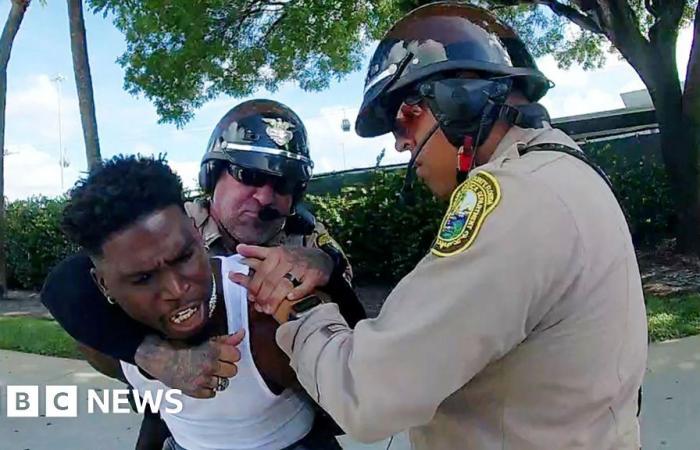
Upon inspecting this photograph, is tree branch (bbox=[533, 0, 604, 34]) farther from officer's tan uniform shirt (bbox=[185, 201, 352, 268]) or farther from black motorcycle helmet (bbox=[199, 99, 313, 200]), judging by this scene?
officer's tan uniform shirt (bbox=[185, 201, 352, 268])

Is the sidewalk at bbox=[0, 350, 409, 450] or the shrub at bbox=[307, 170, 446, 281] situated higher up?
the shrub at bbox=[307, 170, 446, 281]

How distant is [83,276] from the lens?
5.81ft

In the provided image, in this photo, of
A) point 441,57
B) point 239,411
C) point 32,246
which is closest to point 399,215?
point 32,246

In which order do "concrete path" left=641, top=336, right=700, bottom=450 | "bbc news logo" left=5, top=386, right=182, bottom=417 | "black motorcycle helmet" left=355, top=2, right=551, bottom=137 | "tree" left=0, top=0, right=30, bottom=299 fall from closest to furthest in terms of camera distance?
"black motorcycle helmet" left=355, top=2, right=551, bottom=137 → "concrete path" left=641, top=336, right=700, bottom=450 → "bbc news logo" left=5, top=386, right=182, bottom=417 → "tree" left=0, top=0, right=30, bottom=299

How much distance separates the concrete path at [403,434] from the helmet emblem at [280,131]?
2.67 m

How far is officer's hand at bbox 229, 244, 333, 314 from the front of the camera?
152cm

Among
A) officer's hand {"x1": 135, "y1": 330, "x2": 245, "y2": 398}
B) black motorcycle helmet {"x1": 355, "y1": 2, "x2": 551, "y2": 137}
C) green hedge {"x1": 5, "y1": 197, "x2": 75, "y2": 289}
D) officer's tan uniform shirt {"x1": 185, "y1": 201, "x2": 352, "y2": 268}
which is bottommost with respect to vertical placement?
green hedge {"x1": 5, "y1": 197, "x2": 75, "y2": 289}

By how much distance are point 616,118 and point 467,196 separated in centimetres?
1510

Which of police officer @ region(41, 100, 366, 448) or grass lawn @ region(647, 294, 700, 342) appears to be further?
grass lawn @ region(647, 294, 700, 342)

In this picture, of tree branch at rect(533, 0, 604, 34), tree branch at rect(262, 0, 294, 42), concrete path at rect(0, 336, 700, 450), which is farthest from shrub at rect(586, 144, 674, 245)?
tree branch at rect(262, 0, 294, 42)


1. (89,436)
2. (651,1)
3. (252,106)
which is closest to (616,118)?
(651,1)

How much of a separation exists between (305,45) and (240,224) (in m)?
7.42

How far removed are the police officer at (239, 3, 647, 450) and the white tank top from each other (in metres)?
0.22

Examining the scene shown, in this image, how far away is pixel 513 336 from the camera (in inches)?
47.8
